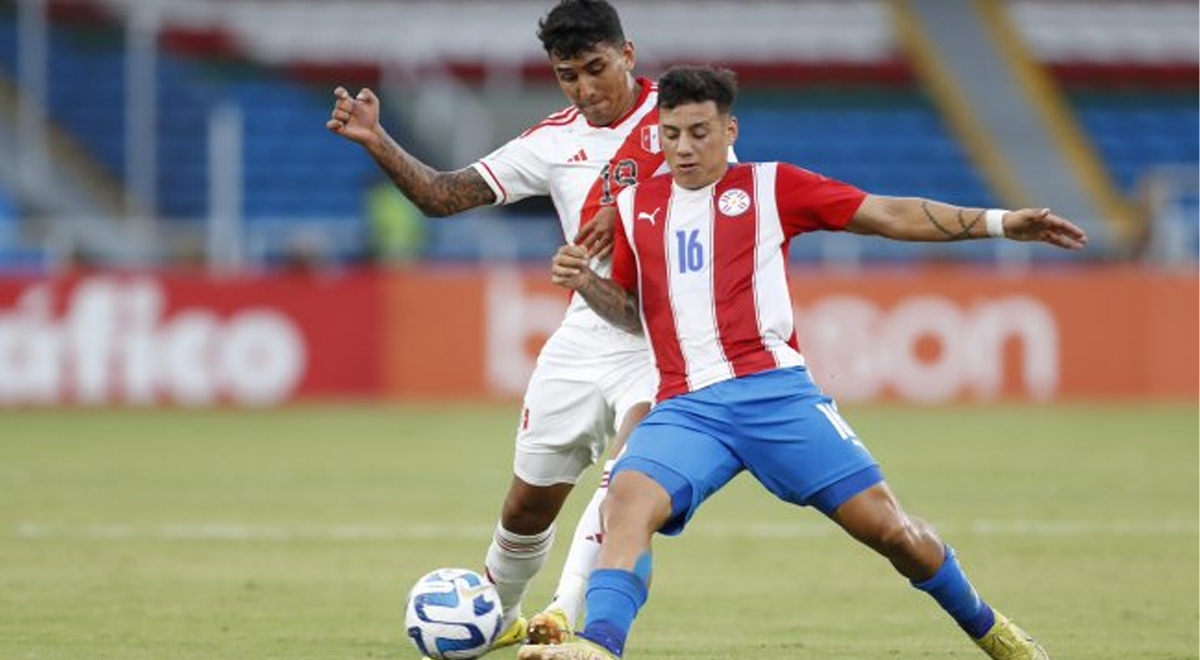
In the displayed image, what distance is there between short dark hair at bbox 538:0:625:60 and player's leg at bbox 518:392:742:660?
4.90 ft

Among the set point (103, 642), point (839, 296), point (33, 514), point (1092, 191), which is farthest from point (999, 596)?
point (1092, 191)

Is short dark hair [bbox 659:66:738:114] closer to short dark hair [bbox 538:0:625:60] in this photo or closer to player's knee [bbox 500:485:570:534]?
short dark hair [bbox 538:0:625:60]

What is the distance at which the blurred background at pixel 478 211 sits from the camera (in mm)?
24078

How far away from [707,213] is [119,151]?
88.5ft

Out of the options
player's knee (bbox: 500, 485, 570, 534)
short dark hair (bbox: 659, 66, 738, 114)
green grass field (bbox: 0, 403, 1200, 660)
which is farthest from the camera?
green grass field (bbox: 0, 403, 1200, 660)


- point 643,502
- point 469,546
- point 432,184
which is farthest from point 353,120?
point 469,546

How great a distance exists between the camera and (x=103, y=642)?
838cm

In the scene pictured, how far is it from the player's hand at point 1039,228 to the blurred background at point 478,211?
1673 centimetres

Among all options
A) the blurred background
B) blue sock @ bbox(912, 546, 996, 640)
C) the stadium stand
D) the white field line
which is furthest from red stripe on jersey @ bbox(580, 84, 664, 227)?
the stadium stand

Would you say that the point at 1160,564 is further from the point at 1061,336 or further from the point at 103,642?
the point at 1061,336

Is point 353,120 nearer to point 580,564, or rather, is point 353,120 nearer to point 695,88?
point 695,88

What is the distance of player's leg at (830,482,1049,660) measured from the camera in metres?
7.07

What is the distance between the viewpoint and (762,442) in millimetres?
7102

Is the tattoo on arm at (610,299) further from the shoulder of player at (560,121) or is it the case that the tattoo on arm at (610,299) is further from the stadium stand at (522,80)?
the stadium stand at (522,80)
